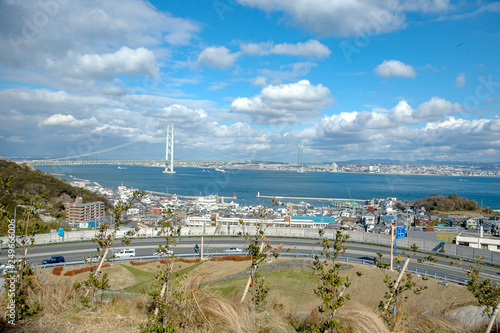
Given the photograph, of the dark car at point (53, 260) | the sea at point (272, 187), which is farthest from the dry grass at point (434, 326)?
the sea at point (272, 187)

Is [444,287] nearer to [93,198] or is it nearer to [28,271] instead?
[28,271]

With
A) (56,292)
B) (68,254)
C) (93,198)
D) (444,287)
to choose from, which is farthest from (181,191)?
(56,292)

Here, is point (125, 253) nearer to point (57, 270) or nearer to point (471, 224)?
point (57, 270)

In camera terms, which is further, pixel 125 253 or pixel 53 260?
pixel 125 253

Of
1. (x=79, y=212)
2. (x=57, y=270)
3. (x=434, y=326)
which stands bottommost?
(x=57, y=270)

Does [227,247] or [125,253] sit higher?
[125,253]

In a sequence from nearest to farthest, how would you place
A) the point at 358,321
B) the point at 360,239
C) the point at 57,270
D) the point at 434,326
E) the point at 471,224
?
the point at 358,321
the point at 434,326
the point at 57,270
the point at 360,239
the point at 471,224

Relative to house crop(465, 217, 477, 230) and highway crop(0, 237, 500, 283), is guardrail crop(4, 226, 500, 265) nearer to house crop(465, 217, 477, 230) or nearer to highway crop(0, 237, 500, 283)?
highway crop(0, 237, 500, 283)

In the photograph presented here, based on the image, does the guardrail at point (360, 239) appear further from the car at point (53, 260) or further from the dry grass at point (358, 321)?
the dry grass at point (358, 321)

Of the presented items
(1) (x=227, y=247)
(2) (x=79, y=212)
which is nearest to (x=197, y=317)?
(1) (x=227, y=247)
